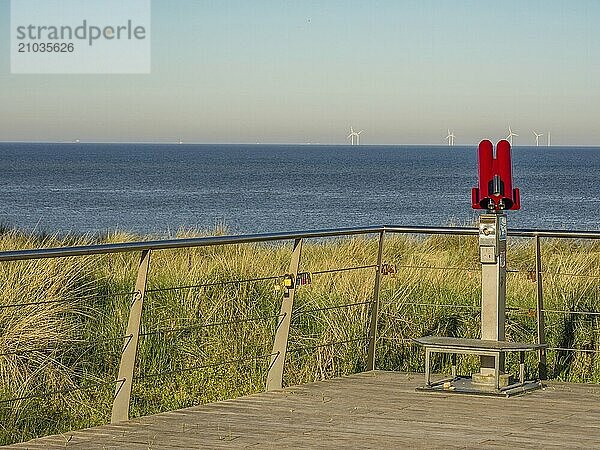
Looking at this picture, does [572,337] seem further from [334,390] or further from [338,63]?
[338,63]

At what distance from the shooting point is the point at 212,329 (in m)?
8.90

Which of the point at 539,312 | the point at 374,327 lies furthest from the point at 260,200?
the point at 539,312

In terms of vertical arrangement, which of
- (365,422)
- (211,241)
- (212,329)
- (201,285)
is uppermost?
(211,241)

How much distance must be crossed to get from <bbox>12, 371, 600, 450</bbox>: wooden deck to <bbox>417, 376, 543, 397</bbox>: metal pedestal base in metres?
0.06

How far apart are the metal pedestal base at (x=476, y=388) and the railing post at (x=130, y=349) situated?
171 centimetres

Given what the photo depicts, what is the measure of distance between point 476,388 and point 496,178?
3.67 ft

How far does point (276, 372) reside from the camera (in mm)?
6781

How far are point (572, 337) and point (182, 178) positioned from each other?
71363 mm

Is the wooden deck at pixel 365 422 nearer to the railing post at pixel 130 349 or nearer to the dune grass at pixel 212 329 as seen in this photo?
the railing post at pixel 130 349

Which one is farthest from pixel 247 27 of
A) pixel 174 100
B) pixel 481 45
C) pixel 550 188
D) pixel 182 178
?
pixel 182 178

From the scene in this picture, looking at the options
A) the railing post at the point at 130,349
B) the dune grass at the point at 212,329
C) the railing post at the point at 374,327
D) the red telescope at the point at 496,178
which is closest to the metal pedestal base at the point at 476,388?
the dune grass at the point at 212,329

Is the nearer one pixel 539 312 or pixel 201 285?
pixel 201 285

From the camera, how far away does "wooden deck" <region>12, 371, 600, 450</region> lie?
5473 mm

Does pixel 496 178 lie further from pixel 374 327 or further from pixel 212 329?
pixel 212 329
